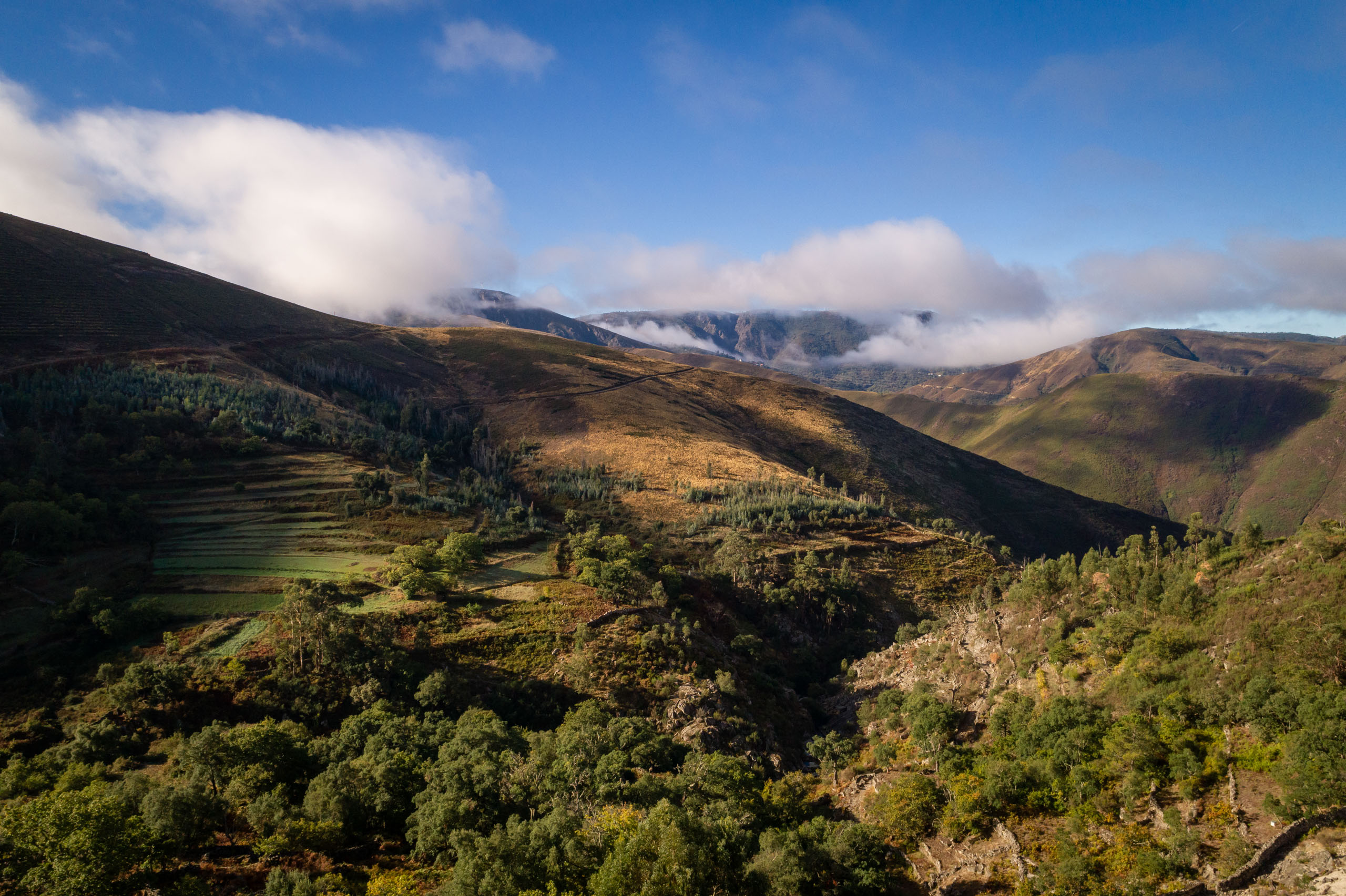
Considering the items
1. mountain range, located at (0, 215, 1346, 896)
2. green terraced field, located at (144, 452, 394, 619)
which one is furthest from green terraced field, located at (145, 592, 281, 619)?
mountain range, located at (0, 215, 1346, 896)

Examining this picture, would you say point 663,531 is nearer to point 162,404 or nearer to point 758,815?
point 758,815

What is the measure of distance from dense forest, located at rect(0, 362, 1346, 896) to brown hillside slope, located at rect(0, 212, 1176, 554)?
46.1 meters

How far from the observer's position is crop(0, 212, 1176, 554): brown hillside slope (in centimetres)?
13125

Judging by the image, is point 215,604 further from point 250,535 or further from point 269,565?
point 250,535

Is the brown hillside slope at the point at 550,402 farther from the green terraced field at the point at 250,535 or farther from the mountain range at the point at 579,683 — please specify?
the green terraced field at the point at 250,535

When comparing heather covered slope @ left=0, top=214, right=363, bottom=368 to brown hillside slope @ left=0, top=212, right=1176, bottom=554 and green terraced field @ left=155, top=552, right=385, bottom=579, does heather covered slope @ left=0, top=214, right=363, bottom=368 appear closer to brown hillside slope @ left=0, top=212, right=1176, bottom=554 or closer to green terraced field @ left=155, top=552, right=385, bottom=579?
brown hillside slope @ left=0, top=212, right=1176, bottom=554

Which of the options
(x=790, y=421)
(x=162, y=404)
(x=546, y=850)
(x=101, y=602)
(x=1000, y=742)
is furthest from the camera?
(x=790, y=421)

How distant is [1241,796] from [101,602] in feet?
275

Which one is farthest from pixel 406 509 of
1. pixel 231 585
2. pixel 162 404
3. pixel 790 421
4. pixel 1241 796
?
pixel 790 421

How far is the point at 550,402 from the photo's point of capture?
575ft

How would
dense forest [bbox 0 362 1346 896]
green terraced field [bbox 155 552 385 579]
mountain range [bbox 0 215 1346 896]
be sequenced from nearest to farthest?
dense forest [bbox 0 362 1346 896] → mountain range [bbox 0 215 1346 896] → green terraced field [bbox 155 552 385 579]

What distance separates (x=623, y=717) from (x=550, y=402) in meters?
131

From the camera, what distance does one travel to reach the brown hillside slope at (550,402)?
131 m

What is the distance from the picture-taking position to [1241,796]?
3253cm
